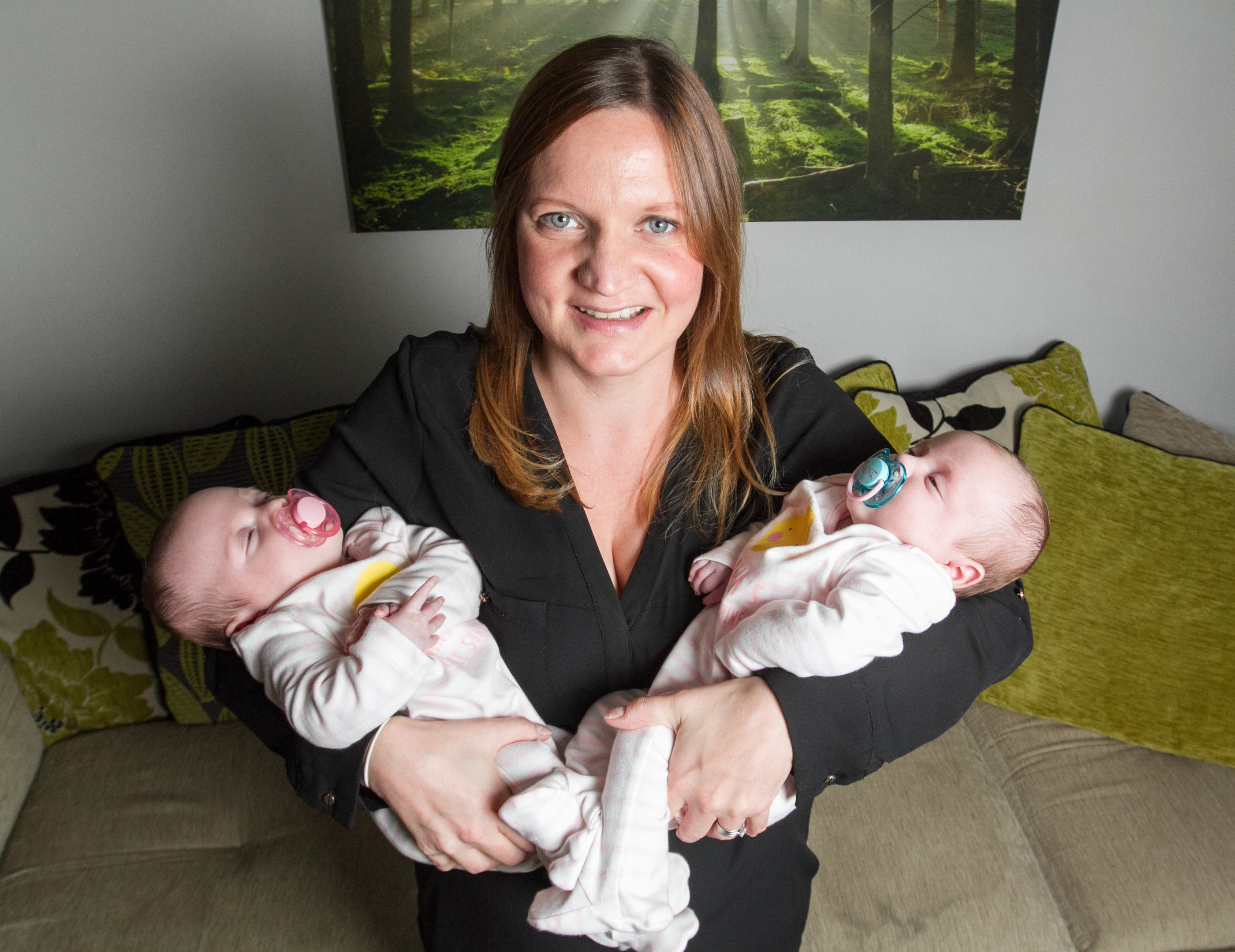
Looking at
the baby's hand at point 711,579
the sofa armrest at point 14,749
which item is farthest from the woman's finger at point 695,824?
the sofa armrest at point 14,749

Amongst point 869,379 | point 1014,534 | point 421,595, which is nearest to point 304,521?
point 421,595

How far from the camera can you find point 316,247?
204cm

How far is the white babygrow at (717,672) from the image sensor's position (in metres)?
0.96

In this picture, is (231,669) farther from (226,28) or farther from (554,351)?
(226,28)

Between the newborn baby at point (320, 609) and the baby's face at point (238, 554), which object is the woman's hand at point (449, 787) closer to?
the newborn baby at point (320, 609)

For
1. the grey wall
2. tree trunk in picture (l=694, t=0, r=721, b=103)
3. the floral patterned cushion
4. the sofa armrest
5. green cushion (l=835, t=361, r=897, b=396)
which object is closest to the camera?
the sofa armrest

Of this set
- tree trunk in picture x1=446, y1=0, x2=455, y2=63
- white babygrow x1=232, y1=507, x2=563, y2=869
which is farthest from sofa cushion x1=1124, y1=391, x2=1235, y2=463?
tree trunk in picture x1=446, y1=0, x2=455, y2=63

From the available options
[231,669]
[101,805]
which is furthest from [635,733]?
[101,805]

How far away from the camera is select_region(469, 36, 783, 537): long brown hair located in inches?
42.4

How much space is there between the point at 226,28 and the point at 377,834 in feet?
6.00

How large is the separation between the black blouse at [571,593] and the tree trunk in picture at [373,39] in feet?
3.01

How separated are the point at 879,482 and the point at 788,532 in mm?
150

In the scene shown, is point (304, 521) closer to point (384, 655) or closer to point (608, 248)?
point (384, 655)

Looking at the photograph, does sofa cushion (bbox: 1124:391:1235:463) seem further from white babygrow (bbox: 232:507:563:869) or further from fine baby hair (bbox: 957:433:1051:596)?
white babygrow (bbox: 232:507:563:869)
